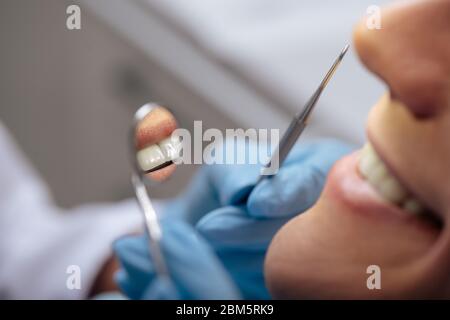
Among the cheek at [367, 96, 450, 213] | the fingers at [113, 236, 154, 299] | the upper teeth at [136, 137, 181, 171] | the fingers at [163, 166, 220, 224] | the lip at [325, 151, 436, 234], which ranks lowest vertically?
the fingers at [113, 236, 154, 299]

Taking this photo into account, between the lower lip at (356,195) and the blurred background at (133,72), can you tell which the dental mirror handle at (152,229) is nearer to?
the lower lip at (356,195)

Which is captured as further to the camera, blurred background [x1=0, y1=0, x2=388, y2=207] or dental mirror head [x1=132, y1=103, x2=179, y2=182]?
blurred background [x1=0, y1=0, x2=388, y2=207]

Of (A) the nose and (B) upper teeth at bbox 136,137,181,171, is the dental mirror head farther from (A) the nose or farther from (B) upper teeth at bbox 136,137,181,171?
(A) the nose

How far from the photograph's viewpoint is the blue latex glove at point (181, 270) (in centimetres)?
48

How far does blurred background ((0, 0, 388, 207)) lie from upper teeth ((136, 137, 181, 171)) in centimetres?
25

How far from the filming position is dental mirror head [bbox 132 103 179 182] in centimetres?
46

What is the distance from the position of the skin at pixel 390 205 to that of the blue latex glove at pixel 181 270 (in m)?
0.05

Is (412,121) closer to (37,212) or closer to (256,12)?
(256,12)

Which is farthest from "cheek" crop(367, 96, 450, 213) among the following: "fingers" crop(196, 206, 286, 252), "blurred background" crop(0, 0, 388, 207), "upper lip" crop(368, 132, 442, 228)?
"blurred background" crop(0, 0, 388, 207)

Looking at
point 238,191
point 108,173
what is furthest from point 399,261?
point 108,173

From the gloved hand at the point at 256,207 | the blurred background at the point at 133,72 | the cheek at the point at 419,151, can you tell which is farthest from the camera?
the blurred background at the point at 133,72

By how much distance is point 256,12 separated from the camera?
0.95 meters

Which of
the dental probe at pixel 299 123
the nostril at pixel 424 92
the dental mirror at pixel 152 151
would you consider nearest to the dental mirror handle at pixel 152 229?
the dental mirror at pixel 152 151
